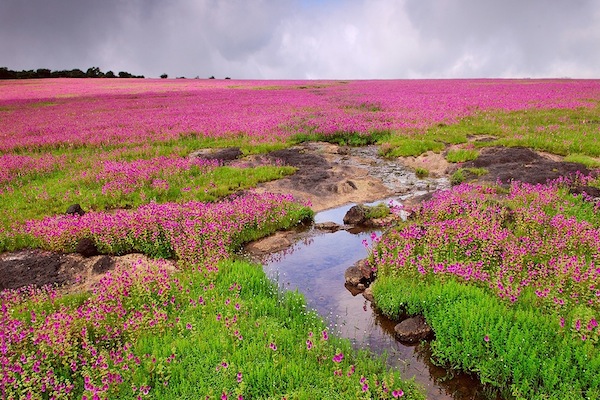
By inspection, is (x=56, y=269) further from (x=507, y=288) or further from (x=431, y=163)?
(x=431, y=163)

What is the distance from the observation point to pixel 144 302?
7176 millimetres

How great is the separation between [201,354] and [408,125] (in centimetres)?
2047

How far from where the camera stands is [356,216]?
38.8 feet

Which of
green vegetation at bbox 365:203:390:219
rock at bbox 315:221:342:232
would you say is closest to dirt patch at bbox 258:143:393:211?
rock at bbox 315:221:342:232

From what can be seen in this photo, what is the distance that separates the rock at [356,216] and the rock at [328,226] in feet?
1.34

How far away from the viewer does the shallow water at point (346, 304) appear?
5.77 metres

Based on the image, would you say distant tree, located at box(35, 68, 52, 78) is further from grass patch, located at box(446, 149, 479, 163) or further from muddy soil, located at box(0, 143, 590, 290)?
grass patch, located at box(446, 149, 479, 163)

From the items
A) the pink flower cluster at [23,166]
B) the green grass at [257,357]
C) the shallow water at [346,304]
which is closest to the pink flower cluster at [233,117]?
the pink flower cluster at [23,166]

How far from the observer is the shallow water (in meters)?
5.77

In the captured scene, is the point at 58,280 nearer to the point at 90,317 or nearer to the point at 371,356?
the point at 90,317

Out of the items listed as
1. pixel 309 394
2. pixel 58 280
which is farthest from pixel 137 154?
pixel 309 394

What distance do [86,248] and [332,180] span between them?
28.9ft

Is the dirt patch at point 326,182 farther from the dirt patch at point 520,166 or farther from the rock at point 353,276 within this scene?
the rock at point 353,276

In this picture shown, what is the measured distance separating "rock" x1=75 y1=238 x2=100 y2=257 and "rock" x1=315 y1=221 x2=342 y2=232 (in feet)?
19.2
